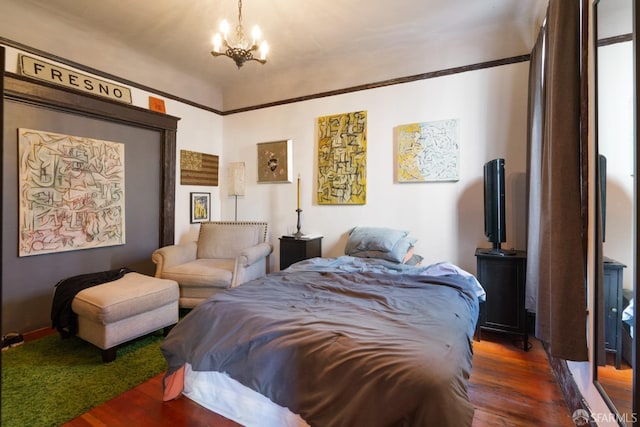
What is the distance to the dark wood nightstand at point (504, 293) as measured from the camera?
8.57 ft

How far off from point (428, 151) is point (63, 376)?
342 cm

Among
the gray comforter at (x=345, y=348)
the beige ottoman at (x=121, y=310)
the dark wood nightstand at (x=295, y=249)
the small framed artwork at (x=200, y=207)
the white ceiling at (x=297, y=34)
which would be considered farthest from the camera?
the small framed artwork at (x=200, y=207)

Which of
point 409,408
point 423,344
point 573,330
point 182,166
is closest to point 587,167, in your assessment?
point 573,330

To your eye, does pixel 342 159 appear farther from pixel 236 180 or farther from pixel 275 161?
pixel 236 180

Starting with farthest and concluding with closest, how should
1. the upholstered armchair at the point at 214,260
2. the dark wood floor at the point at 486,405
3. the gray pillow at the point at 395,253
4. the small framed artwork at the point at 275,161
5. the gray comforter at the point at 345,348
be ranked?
1. the small framed artwork at the point at 275,161
2. the upholstered armchair at the point at 214,260
3. the gray pillow at the point at 395,253
4. the dark wood floor at the point at 486,405
5. the gray comforter at the point at 345,348

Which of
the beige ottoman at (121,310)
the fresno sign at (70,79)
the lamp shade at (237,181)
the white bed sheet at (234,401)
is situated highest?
the fresno sign at (70,79)

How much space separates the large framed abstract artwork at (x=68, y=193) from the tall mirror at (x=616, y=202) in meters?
3.86

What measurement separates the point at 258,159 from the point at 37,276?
8.32 feet

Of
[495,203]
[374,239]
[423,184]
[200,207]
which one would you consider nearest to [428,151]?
[423,184]

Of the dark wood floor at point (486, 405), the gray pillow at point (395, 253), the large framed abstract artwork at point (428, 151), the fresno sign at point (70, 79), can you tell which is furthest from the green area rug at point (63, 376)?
the large framed abstract artwork at point (428, 151)

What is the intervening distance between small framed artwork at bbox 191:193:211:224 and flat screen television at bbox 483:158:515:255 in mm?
3368

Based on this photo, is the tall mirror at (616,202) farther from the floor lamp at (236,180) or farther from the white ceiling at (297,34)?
the floor lamp at (236,180)

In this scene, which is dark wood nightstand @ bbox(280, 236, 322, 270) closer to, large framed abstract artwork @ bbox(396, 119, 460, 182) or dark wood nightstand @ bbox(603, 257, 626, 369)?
large framed abstract artwork @ bbox(396, 119, 460, 182)

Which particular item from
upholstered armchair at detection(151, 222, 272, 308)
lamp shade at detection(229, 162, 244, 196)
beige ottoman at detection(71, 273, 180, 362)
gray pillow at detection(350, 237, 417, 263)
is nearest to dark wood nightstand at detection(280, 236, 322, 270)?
upholstered armchair at detection(151, 222, 272, 308)
